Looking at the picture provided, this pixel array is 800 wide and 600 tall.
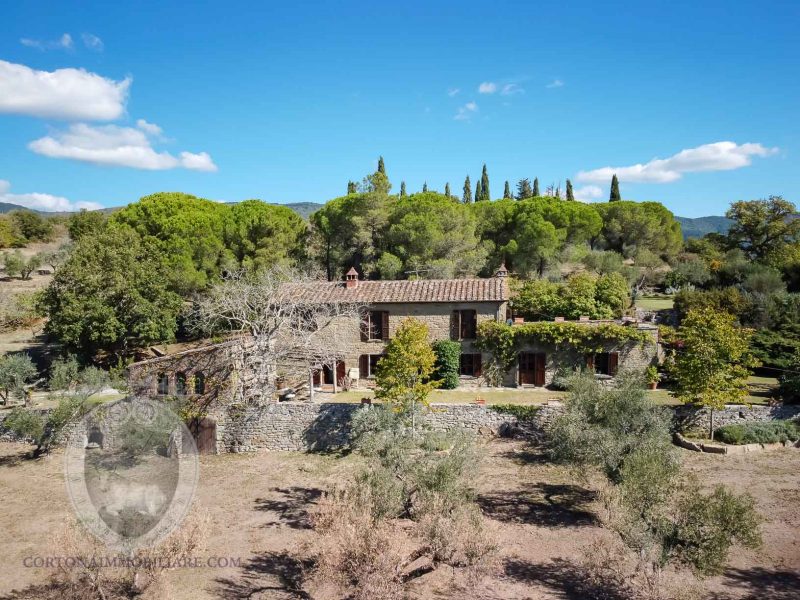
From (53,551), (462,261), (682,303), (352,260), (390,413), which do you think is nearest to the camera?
(53,551)

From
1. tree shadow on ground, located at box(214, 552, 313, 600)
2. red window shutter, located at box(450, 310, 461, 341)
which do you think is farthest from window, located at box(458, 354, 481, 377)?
tree shadow on ground, located at box(214, 552, 313, 600)

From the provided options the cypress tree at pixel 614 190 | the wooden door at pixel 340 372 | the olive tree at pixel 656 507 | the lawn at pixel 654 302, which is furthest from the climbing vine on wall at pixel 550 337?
the cypress tree at pixel 614 190

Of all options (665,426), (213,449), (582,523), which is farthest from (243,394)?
(665,426)

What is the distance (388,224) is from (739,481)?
97.9ft

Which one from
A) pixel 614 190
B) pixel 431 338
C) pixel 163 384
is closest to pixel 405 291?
pixel 431 338

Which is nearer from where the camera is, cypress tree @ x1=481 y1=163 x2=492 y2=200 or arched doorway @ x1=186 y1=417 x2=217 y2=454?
arched doorway @ x1=186 y1=417 x2=217 y2=454

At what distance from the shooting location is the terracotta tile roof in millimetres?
27250

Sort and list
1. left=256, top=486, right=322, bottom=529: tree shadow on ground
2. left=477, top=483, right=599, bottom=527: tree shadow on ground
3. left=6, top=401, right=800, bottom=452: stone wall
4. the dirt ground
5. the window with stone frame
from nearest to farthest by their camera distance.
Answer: the dirt ground → left=477, top=483, right=599, bottom=527: tree shadow on ground → left=256, top=486, right=322, bottom=529: tree shadow on ground → left=6, top=401, right=800, bottom=452: stone wall → the window with stone frame

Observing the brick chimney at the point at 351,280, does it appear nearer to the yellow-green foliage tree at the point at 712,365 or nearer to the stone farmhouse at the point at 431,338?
the stone farmhouse at the point at 431,338

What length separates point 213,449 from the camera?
2217 cm

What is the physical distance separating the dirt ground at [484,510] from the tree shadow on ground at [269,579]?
0.09ft

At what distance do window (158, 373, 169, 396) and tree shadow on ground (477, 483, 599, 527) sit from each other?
607 inches

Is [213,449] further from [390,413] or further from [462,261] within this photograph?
[462,261]

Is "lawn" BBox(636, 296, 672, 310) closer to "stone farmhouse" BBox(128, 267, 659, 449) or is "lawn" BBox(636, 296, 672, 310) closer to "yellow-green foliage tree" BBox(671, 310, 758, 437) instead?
"stone farmhouse" BBox(128, 267, 659, 449)
